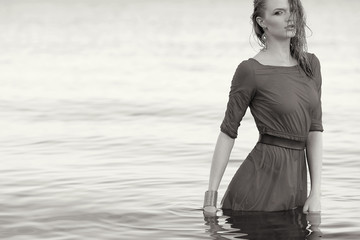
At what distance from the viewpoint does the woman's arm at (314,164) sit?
24.0 ft

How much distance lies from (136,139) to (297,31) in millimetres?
6562

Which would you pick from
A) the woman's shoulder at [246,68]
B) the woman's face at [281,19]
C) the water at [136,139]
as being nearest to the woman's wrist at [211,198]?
the water at [136,139]

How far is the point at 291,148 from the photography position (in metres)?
7.34

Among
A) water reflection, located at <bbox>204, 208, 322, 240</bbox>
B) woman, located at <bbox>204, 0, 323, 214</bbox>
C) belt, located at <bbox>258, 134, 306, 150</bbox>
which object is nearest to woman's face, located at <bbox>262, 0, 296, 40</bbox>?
woman, located at <bbox>204, 0, 323, 214</bbox>

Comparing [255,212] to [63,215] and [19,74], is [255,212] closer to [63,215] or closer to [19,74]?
[63,215]

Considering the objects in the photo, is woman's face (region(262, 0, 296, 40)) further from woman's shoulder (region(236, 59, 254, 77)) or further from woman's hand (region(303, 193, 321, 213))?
woman's hand (region(303, 193, 321, 213))

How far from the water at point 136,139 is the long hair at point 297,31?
3.51ft

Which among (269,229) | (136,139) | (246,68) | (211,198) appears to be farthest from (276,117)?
(136,139)

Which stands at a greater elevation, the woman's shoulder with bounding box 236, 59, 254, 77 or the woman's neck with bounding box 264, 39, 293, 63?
the woman's neck with bounding box 264, 39, 293, 63

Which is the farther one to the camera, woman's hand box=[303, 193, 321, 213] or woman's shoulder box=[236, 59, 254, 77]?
woman's hand box=[303, 193, 321, 213]

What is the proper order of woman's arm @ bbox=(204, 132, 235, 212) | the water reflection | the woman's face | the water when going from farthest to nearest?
1. the water
2. the water reflection
3. woman's arm @ bbox=(204, 132, 235, 212)
4. the woman's face

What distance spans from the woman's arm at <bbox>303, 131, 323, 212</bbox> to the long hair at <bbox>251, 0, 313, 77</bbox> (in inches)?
16.5

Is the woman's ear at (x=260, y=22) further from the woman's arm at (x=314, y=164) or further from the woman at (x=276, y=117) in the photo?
the woman's arm at (x=314, y=164)

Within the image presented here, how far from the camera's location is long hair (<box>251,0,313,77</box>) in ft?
23.5
